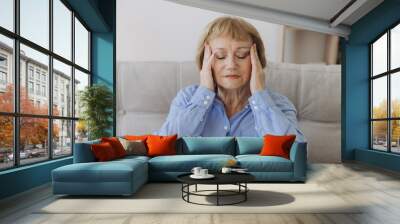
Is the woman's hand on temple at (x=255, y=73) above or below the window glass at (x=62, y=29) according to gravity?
below

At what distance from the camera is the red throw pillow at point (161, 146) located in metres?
6.46

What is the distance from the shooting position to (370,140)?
354 inches

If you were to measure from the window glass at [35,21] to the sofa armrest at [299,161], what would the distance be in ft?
13.3

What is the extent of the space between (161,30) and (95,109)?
208cm

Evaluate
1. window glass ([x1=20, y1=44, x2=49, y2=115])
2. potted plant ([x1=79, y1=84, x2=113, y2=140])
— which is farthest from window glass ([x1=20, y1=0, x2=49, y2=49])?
potted plant ([x1=79, y1=84, x2=113, y2=140])

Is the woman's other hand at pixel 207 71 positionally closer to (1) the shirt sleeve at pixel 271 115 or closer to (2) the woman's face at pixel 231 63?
(2) the woman's face at pixel 231 63

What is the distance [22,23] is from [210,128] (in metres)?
3.90

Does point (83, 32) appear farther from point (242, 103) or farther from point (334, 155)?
point (334, 155)

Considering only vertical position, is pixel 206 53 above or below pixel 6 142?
above

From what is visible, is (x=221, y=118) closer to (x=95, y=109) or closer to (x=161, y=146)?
(x=161, y=146)

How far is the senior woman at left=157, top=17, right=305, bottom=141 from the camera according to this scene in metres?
7.73

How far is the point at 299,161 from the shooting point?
5863 millimetres

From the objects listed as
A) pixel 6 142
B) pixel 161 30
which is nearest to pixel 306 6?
pixel 161 30

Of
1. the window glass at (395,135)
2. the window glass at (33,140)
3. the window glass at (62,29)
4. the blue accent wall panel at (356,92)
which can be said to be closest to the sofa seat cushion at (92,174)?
the window glass at (33,140)
